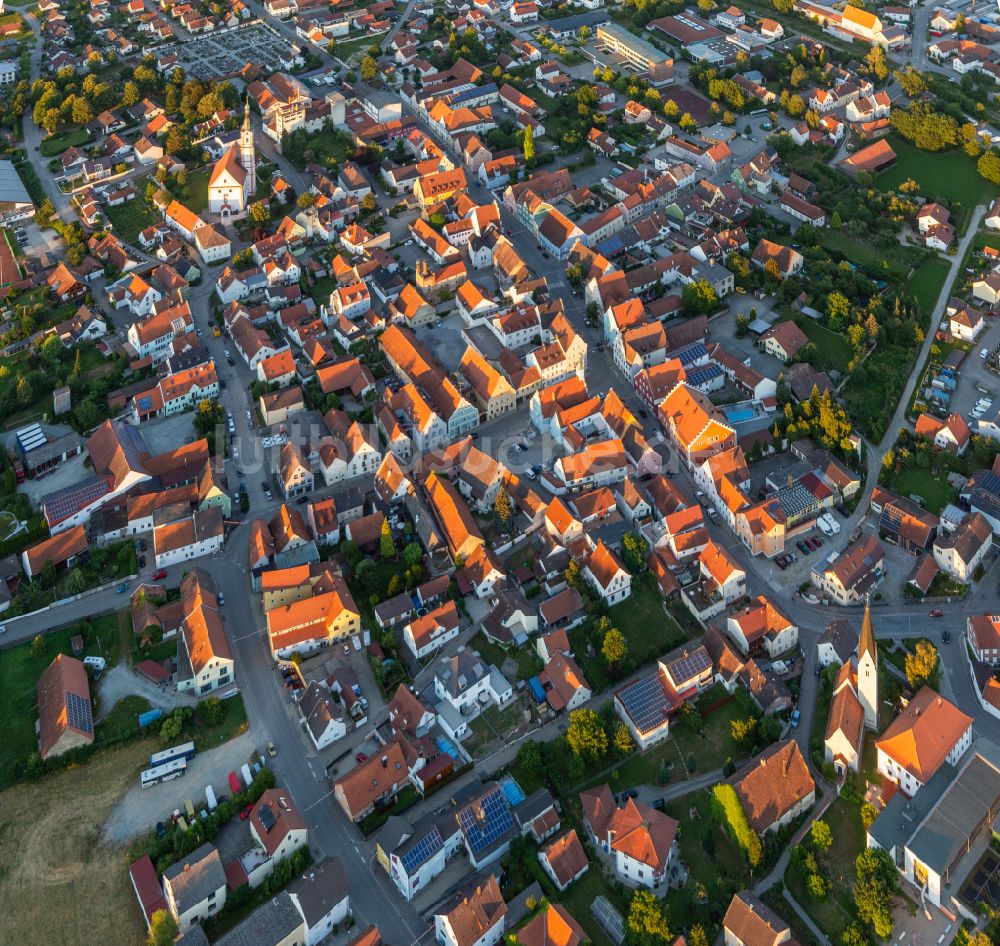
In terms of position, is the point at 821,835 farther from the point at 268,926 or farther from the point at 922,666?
the point at 268,926

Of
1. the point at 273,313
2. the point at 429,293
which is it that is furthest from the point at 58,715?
the point at 429,293

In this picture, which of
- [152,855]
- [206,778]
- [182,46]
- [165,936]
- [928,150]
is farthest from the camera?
[182,46]

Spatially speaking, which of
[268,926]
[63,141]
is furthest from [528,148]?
[268,926]

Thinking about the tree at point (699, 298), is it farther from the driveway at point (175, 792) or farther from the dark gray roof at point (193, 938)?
the dark gray roof at point (193, 938)

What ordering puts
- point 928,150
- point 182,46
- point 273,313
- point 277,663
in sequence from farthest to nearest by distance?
point 182,46 → point 928,150 → point 273,313 → point 277,663

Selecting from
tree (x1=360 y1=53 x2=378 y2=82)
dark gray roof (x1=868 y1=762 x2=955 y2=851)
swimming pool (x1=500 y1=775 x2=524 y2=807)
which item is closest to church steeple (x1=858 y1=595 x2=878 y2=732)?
dark gray roof (x1=868 y1=762 x2=955 y2=851)

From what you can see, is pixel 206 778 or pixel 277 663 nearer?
pixel 206 778

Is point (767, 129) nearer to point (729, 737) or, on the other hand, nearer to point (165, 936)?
point (729, 737)
